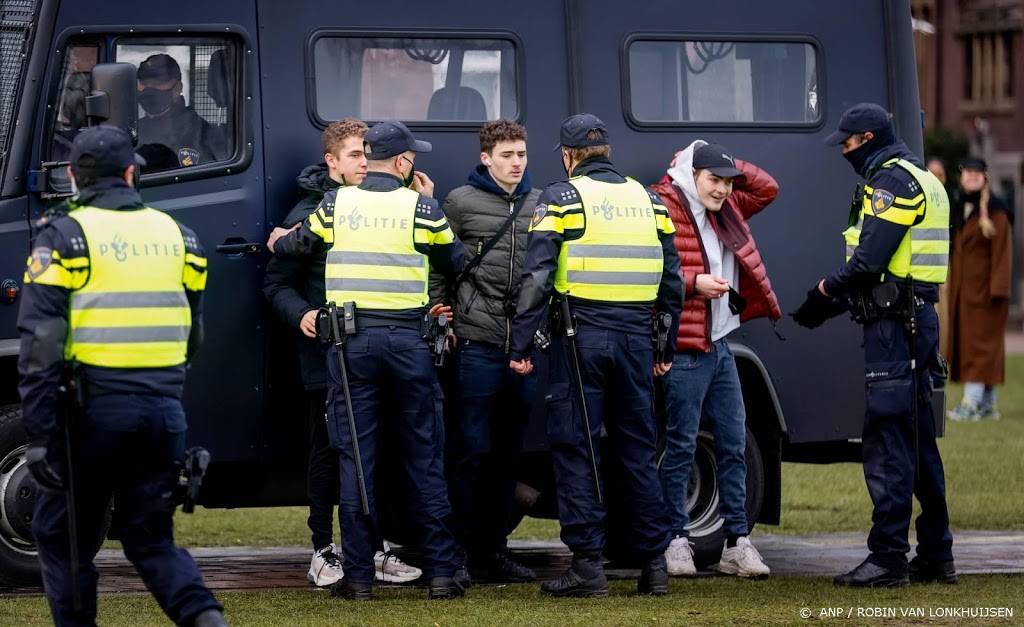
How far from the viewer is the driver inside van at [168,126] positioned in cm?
810

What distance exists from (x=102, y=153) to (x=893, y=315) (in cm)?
362

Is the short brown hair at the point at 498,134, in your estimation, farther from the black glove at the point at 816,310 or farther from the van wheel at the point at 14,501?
the van wheel at the point at 14,501

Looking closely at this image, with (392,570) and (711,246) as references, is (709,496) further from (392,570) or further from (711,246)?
(392,570)

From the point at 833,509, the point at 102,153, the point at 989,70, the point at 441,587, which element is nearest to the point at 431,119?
the point at 441,587

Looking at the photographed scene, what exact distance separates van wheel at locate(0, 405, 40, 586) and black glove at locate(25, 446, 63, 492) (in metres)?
1.94

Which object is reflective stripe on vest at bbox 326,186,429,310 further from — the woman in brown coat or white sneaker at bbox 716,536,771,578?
the woman in brown coat

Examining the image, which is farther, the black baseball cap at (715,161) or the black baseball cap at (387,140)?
the black baseball cap at (715,161)

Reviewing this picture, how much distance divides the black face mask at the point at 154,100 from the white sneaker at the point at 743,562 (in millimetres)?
3212

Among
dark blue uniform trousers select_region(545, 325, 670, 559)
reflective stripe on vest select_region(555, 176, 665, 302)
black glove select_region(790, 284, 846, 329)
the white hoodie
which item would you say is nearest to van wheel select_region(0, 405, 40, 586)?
dark blue uniform trousers select_region(545, 325, 670, 559)

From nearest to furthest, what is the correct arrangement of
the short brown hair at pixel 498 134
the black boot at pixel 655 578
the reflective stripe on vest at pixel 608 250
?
the reflective stripe on vest at pixel 608 250 → the black boot at pixel 655 578 → the short brown hair at pixel 498 134

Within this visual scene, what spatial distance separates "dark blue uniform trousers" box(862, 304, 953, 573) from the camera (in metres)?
8.27

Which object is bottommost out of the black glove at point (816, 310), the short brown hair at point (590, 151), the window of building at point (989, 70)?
the black glove at point (816, 310)

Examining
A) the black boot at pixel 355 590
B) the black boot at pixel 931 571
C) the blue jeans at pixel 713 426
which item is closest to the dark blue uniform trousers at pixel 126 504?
the black boot at pixel 355 590

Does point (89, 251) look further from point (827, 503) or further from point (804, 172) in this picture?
point (827, 503)
